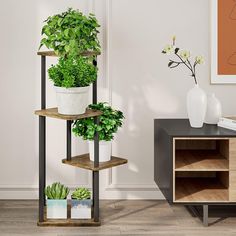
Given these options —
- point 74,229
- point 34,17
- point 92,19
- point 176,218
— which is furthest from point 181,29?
point 74,229

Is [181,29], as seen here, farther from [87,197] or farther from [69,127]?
[87,197]

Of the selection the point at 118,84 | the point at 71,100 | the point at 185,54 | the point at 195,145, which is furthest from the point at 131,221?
the point at 185,54

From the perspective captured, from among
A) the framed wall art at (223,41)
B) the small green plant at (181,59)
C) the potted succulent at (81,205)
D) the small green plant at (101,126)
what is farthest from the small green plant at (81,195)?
the framed wall art at (223,41)

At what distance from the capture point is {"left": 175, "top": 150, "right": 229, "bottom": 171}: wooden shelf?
3334 millimetres

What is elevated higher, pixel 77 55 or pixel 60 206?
pixel 77 55

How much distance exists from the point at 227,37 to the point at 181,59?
1.15 feet

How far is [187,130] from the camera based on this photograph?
11.1 feet

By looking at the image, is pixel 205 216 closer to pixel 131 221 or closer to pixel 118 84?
pixel 131 221

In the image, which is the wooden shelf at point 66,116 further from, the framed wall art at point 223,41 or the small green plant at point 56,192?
the framed wall art at point 223,41

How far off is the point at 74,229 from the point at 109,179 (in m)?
0.68

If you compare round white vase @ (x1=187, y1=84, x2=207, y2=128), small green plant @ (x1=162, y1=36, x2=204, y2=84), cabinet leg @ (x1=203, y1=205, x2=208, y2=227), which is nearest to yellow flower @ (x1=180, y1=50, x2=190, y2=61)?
small green plant @ (x1=162, y1=36, x2=204, y2=84)

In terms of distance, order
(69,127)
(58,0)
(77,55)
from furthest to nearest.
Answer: (58,0)
(69,127)
(77,55)

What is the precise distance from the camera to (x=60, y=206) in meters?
3.41

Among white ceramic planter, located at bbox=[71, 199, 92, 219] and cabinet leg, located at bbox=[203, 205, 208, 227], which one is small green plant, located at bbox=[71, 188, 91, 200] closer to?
white ceramic planter, located at bbox=[71, 199, 92, 219]
